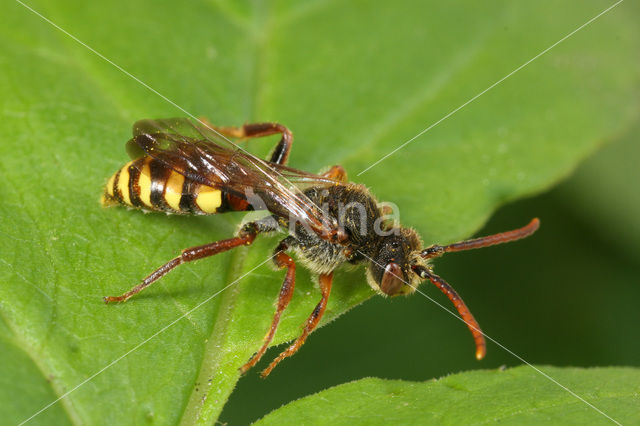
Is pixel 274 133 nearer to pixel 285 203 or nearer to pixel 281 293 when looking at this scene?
pixel 285 203

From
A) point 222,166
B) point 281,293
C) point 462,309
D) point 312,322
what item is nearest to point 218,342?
point 281,293

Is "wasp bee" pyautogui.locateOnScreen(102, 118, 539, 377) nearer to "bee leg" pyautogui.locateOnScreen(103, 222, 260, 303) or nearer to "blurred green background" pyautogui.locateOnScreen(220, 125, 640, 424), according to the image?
"bee leg" pyautogui.locateOnScreen(103, 222, 260, 303)

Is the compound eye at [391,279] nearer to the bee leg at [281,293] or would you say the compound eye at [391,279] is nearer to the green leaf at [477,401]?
the bee leg at [281,293]

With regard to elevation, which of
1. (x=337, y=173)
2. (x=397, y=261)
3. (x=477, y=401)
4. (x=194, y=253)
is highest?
(x=337, y=173)

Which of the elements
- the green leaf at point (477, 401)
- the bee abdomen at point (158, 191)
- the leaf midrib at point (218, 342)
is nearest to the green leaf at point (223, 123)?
the leaf midrib at point (218, 342)

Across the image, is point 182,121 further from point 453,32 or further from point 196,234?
point 453,32

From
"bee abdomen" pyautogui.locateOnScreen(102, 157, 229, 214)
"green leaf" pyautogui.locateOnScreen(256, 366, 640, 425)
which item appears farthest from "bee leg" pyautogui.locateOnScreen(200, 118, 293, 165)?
"green leaf" pyautogui.locateOnScreen(256, 366, 640, 425)

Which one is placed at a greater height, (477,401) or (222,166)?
(222,166)
